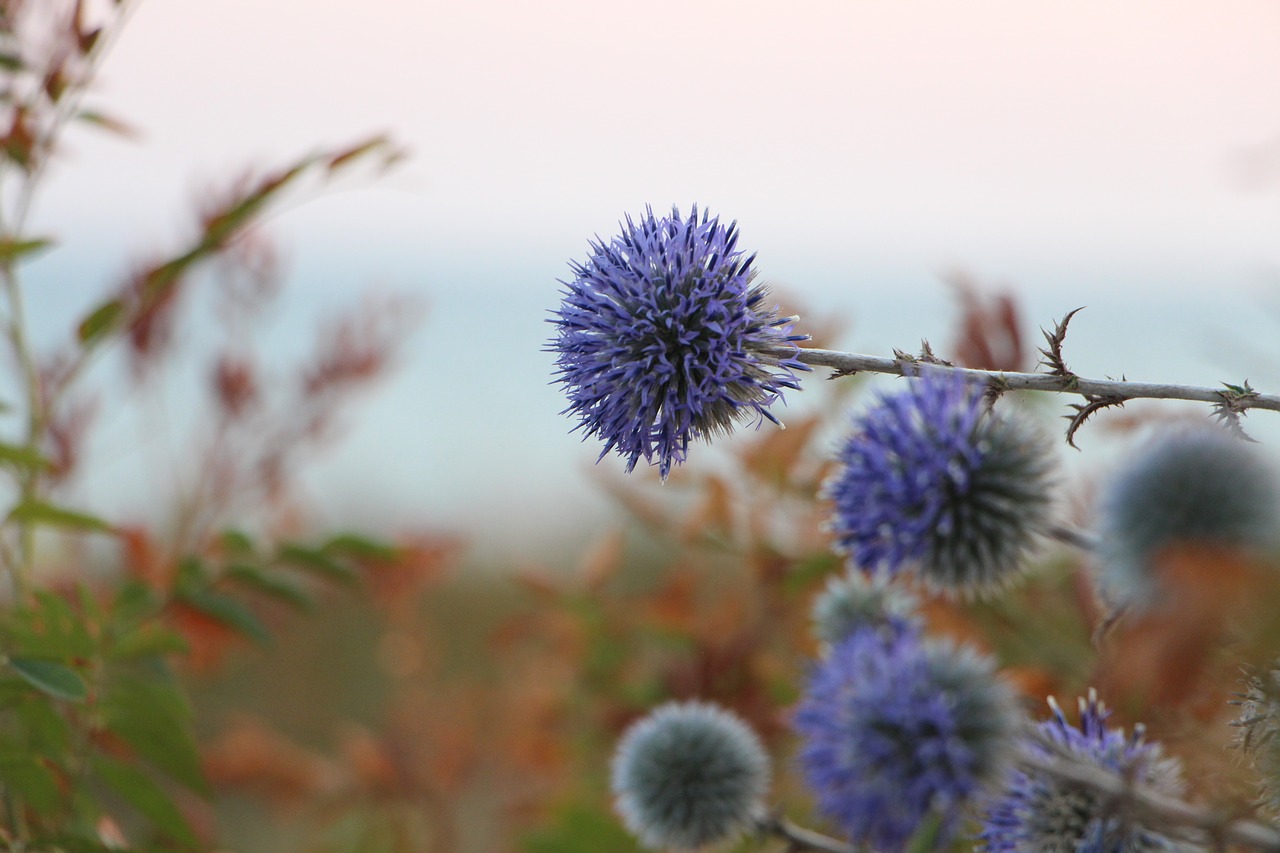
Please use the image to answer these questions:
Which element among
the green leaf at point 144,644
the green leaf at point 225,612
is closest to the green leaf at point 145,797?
the green leaf at point 144,644

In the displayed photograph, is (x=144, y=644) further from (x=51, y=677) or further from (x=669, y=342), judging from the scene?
(x=669, y=342)

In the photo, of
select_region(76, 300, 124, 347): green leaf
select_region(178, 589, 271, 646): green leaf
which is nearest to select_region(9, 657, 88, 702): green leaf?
select_region(178, 589, 271, 646): green leaf


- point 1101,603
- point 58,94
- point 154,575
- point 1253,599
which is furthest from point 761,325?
point 154,575

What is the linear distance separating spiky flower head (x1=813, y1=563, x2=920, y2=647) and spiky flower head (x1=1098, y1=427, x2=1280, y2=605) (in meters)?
0.32

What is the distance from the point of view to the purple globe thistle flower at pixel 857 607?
1.36m

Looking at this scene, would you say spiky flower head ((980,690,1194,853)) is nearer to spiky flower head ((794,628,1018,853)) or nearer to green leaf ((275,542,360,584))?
spiky flower head ((794,628,1018,853))

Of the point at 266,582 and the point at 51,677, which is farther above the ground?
the point at 266,582

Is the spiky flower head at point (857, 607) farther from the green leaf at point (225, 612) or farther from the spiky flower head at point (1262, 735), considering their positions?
the green leaf at point (225, 612)

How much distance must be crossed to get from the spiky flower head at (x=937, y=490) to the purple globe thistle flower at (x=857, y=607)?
0.21 metres

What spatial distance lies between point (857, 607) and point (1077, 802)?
44 centimetres

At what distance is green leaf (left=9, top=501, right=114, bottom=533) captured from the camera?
1.35 meters

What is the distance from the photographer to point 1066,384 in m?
1.10

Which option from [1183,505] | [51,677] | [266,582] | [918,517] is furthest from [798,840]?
[266,582]

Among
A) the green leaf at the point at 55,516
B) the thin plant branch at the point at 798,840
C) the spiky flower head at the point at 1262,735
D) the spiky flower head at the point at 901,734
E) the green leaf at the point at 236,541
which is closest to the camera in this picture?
the spiky flower head at the point at 1262,735
